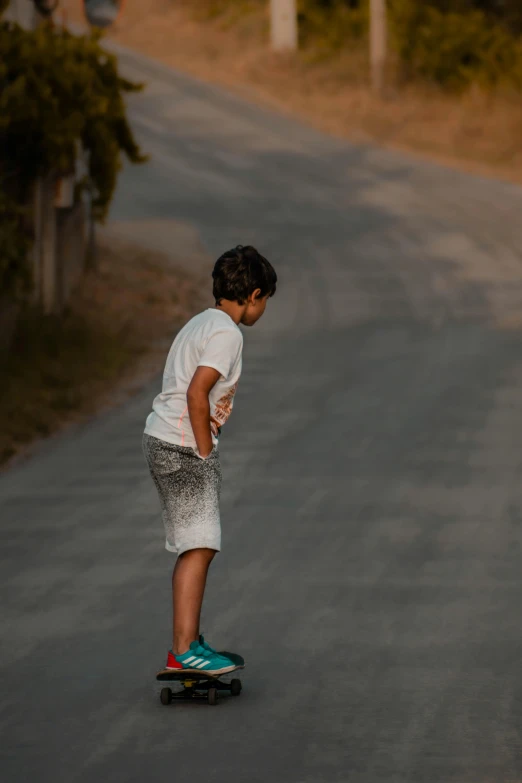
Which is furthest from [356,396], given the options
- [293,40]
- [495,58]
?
[293,40]

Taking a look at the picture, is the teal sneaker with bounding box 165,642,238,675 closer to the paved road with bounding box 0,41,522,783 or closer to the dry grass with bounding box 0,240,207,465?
the paved road with bounding box 0,41,522,783

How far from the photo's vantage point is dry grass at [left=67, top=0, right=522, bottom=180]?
116ft

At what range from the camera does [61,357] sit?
1572cm

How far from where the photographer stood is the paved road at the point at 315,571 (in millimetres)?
5535

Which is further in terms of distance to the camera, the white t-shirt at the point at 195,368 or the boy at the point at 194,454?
the boy at the point at 194,454

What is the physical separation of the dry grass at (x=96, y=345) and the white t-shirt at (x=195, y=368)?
6.08 meters

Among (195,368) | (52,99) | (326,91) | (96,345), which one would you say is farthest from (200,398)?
(326,91)

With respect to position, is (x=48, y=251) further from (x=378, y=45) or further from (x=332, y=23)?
(x=332, y=23)

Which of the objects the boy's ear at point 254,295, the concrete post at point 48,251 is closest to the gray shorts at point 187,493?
the boy's ear at point 254,295

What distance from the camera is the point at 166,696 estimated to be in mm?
6004

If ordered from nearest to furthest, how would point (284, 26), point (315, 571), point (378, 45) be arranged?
point (315, 571) → point (378, 45) → point (284, 26)

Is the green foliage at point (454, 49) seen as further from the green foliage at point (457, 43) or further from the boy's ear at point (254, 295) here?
the boy's ear at point (254, 295)

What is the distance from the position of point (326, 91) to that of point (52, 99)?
26.3 metres

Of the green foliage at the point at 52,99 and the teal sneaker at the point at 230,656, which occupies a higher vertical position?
the green foliage at the point at 52,99
